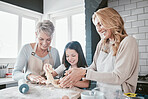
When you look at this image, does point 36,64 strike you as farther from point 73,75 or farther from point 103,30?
point 103,30

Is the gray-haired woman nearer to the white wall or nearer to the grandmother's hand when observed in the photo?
the grandmother's hand

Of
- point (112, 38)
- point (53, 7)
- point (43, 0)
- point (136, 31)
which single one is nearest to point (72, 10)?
point (53, 7)

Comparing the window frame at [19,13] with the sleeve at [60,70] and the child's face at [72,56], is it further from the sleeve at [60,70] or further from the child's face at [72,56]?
the child's face at [72,56]

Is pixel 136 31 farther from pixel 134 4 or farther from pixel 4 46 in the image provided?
pixel 4 46

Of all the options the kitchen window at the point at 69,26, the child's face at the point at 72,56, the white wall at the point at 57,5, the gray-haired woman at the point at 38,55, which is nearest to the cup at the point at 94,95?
the child's face at the point at 72,56

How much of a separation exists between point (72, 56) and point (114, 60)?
536 mm

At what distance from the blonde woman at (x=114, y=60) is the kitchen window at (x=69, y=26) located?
1634 millimetres

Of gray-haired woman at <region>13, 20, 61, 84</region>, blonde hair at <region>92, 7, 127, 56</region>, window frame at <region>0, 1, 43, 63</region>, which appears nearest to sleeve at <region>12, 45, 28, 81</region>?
gray-haired woman at <region>13, 20, 61, 84</region>

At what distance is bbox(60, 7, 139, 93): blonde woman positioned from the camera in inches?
34.9

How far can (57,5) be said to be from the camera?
10.0 ft

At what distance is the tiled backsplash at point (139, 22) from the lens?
221 cm

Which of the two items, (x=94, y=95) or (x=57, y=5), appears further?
(x=57, y=5)

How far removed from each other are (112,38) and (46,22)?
0.85 meters

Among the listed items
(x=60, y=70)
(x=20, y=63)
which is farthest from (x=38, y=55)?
(x=60, y=70)
